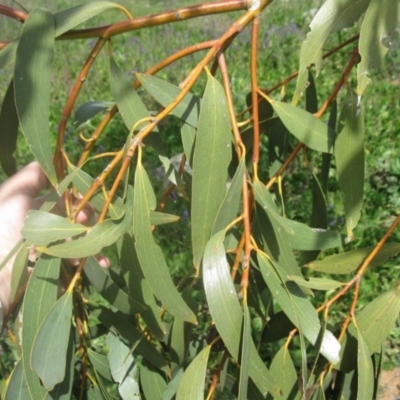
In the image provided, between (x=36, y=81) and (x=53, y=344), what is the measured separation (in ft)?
1.13

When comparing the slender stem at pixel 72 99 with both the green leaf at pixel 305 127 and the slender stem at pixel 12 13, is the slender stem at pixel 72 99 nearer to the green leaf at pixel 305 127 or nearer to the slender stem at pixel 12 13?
the slender stem at pixel 12 13

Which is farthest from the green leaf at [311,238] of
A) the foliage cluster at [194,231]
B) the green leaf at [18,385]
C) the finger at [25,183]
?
the finger at [25,183]

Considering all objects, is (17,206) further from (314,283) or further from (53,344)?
(314,283)

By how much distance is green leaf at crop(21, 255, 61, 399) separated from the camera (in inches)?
29.6

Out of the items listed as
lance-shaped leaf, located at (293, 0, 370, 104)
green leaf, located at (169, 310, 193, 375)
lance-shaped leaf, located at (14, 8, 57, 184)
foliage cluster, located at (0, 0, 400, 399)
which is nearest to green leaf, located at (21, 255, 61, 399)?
foliage cluster, located at (0, 0, 400, 399)

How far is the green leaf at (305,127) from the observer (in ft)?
2.81

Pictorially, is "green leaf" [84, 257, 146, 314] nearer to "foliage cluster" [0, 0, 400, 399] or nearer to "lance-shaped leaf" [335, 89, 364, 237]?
"foliage cluster" [0, 0, 400, 399]

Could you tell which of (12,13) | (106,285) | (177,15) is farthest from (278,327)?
(12,13)

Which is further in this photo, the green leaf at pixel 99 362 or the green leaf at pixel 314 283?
the green leaf at pixel 99 362

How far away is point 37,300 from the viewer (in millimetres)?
770

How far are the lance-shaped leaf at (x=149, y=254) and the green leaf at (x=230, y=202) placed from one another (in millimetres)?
84

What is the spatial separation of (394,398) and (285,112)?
1.26 metres

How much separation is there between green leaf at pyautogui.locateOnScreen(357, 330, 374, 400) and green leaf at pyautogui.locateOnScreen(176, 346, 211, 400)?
0.22 m

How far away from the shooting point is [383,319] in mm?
875
